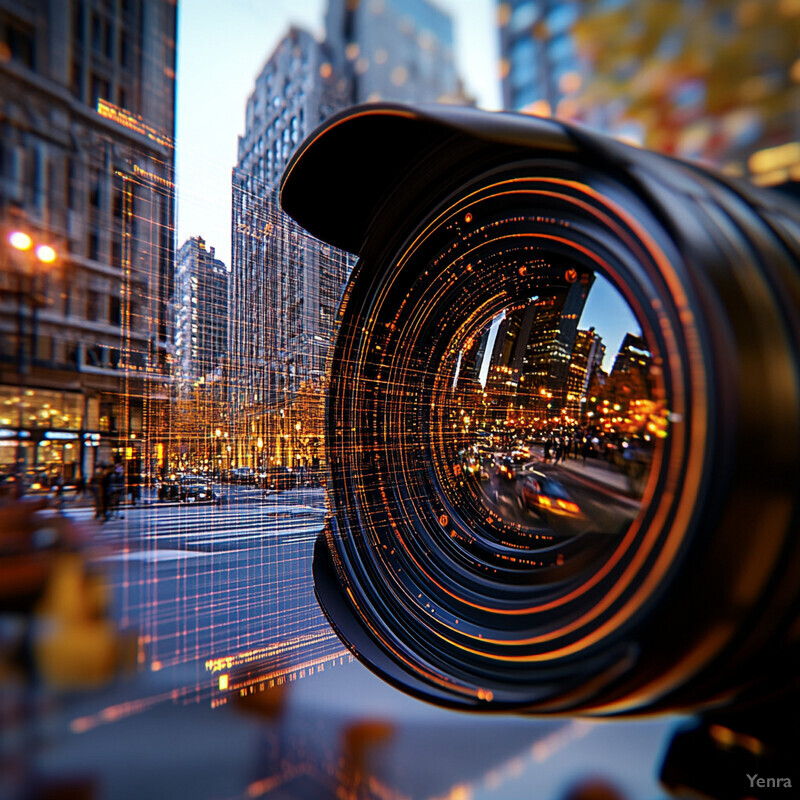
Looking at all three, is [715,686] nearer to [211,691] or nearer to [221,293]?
[211,691]

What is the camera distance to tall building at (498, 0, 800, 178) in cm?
92

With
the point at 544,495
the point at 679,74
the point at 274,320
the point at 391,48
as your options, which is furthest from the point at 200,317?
the point at 391,48

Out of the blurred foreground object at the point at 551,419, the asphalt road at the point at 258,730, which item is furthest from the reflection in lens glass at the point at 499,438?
the asphalt road at the point at 258,730

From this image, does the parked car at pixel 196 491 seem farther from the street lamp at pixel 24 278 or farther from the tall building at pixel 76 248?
the street lamp at pixel 24 278

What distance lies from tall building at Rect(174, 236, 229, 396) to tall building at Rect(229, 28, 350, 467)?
0.03 meters

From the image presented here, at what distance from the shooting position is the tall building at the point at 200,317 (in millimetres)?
1357

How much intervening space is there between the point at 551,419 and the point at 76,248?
1.62m

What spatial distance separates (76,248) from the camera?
35.0 inches

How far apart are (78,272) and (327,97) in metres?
4.76

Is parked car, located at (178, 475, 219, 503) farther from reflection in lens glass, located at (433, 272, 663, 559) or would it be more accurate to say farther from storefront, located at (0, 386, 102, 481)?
reflection in lens glass, located at (433, 272, 663, 559)

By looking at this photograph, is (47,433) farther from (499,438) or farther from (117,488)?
(499,438)

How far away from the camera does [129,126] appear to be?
1082 millimetres

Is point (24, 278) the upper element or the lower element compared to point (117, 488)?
upper

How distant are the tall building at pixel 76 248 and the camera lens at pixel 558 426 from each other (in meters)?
0.36
